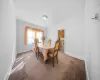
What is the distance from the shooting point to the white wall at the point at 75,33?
304 centimetres

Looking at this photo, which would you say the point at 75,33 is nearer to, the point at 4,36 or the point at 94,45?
the point at 94,45

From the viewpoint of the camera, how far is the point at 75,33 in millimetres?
3441

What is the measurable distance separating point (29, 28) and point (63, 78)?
13.5 feet

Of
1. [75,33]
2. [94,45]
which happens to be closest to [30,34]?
[75,33]

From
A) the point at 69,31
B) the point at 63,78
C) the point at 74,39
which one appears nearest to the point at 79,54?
the point at 74,39

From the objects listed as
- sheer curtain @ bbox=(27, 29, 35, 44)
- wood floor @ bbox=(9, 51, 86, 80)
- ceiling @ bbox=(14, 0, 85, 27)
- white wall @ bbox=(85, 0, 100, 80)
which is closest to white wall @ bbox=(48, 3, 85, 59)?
ceiling @ bbox=(14, 0, 85, 27)

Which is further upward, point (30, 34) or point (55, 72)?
point (30, 34)

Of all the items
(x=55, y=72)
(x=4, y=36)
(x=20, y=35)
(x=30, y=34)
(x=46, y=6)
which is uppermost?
(x=46, y=6)

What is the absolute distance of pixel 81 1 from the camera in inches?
86.1

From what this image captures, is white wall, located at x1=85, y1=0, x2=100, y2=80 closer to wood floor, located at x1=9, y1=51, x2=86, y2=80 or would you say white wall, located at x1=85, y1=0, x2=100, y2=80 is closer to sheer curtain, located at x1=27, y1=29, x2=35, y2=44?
wood floor, located at x1=9, y1=51, x2=86, y2=80

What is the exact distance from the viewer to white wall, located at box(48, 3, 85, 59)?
3.04 m

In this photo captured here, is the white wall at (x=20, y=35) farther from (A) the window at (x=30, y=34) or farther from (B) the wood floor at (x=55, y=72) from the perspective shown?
(B) the wood floor at (x=55, y=72)

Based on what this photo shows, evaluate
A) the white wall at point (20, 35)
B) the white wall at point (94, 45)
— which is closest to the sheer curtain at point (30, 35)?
the white wall at point (20, 35)

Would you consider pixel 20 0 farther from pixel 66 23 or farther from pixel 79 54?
pixel 79 54
